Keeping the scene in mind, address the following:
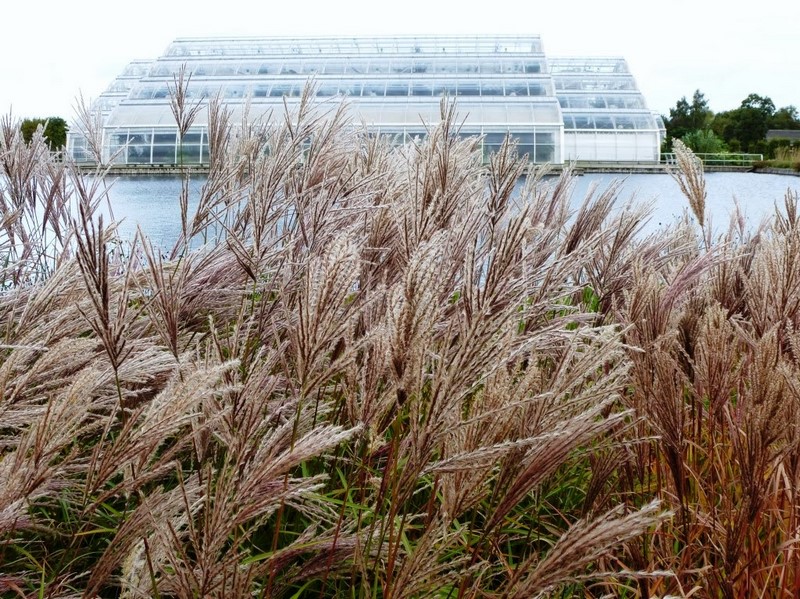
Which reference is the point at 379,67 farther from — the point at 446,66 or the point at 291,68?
the point at 291,68

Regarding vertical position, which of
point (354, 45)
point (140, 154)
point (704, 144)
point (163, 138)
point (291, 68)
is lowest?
point (140, 154)

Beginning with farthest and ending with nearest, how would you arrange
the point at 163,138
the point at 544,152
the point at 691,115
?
the point at 691,115 < the point at 163,138 < the point at 544,152

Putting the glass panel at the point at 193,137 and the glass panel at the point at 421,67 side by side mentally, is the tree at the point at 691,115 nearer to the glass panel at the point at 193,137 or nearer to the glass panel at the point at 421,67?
the glass panel at the point at 421,67

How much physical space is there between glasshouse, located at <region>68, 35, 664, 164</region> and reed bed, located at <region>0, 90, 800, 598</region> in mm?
20021

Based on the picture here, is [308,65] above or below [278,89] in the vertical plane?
above

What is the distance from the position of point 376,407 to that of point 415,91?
1145 inches

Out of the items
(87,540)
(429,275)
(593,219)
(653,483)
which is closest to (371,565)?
(87,540)

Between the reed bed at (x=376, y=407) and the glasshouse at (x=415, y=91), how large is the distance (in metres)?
20.0

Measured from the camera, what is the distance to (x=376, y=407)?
1266mm

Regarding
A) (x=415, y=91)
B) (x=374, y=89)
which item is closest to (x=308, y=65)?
(x=374, y=89)

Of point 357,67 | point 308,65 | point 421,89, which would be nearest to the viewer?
point 421,89

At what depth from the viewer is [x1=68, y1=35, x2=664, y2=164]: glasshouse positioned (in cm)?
2562

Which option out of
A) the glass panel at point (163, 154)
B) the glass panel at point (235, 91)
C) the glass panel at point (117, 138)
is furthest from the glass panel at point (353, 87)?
the glass panel at point (117, 138)

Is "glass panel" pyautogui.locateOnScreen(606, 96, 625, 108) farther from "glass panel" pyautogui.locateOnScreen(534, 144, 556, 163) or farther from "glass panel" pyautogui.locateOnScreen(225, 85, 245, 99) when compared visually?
"glass panel" pyautogui.locateOnScreen(225, 85, 245, 99)
